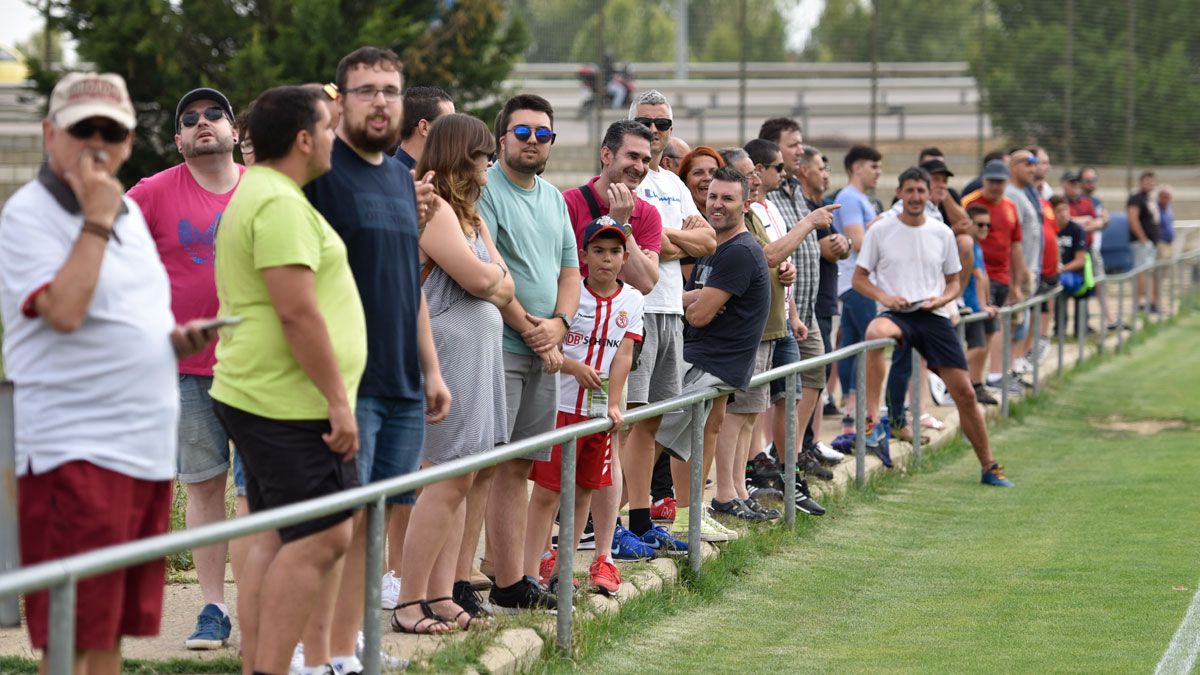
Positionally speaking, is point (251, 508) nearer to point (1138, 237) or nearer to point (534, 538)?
point (534, 538)

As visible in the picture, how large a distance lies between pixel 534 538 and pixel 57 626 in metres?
3.50

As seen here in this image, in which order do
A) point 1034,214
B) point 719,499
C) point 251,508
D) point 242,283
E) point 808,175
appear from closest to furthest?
1. point 242,283
2. point 251,508
3. point 719,499
4. point 808,175
5. point 1034,214

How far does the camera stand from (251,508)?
16.4ft

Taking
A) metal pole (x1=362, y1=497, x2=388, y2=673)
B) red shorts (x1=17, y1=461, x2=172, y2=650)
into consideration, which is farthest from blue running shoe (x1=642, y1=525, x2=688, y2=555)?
red shorts (x1=17, y1=461, x2=172, y2=650)

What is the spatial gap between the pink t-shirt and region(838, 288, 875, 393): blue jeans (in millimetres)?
6838

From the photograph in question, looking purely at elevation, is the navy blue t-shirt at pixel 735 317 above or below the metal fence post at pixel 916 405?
above

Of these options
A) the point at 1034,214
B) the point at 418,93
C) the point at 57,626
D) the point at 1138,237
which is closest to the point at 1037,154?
the point at 1034,214

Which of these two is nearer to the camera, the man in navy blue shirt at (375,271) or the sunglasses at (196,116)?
the man in navy blue shirt at (375,271)

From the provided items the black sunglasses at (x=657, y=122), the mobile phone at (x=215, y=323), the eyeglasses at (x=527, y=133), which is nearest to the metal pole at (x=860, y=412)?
the black sunglasses at (x=657, y=122)

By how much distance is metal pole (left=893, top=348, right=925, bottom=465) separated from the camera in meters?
11.4

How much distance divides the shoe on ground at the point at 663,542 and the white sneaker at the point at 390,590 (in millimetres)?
1605

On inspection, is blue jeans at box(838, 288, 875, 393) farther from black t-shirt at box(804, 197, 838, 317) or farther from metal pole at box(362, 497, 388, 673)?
metal pole at box(362, 497, 388, 673)

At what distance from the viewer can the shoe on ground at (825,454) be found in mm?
10586

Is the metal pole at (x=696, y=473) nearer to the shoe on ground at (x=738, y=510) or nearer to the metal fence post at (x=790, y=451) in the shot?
the shoe on ground at (x=738, y=510)
